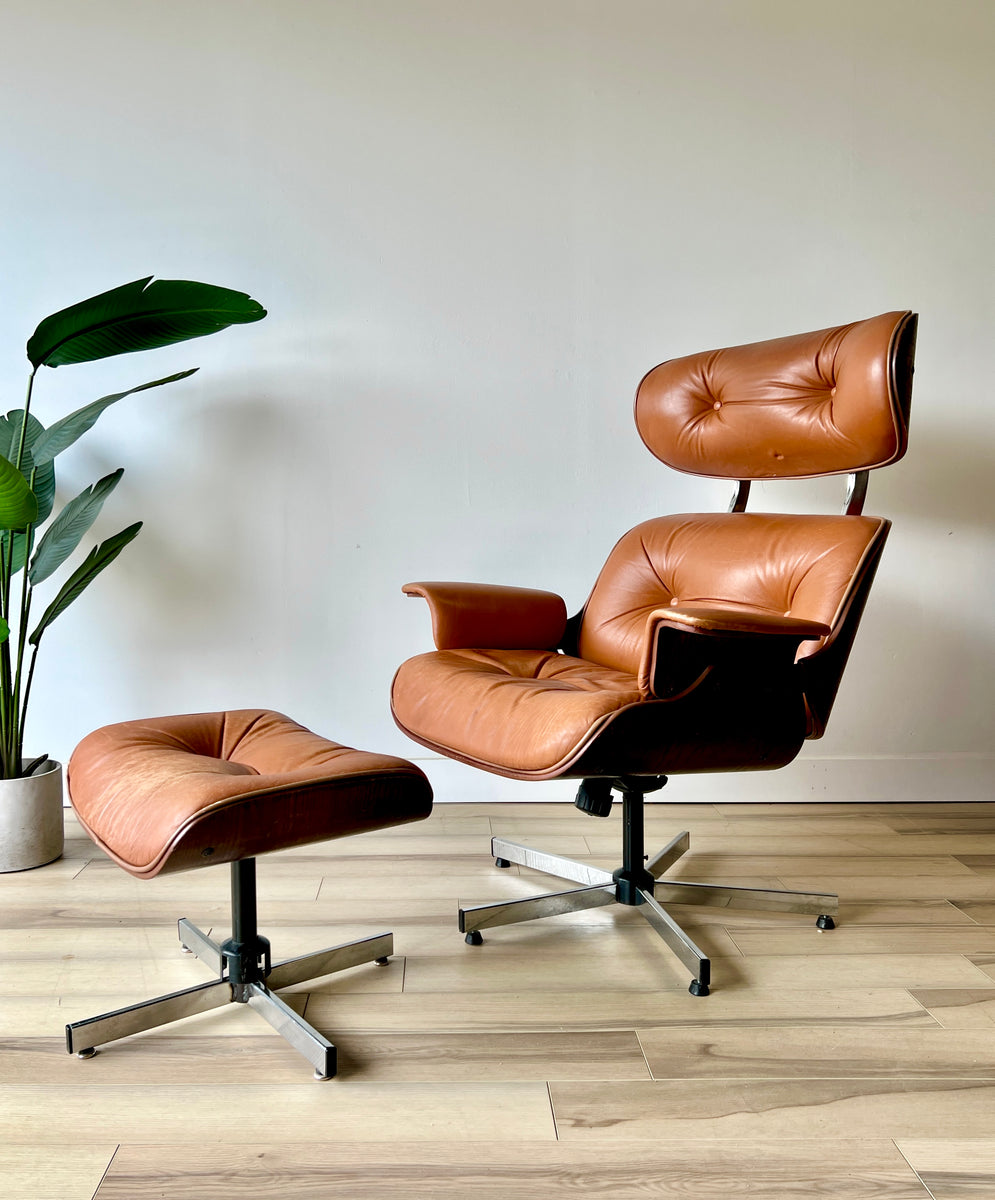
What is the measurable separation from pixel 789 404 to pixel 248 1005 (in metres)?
1.33

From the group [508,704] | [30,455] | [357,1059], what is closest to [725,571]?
[508,704]

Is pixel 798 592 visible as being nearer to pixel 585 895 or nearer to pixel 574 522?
pixel 585 895

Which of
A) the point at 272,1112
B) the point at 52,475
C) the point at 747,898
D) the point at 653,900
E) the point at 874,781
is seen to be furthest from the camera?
the point at 874,781

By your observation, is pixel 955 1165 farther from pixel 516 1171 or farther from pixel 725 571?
pixel 725 571

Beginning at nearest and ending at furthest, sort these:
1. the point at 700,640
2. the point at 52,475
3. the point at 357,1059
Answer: the point at 357,1059 < the point at 700,640 < the point at 52,475

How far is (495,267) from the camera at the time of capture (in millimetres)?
2400

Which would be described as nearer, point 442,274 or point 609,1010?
point 609,1010

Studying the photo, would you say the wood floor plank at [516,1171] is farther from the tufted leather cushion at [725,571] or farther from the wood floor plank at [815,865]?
the wood floor plank at [815,865]

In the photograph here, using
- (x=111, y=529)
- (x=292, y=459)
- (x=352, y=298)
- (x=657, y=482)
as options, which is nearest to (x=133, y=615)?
(x=111, y=529)

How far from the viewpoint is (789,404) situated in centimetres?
175

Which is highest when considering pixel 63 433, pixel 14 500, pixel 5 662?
pixel 63 433

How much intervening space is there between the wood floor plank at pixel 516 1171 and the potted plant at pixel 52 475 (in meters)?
1.06

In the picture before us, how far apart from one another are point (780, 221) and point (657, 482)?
28.0 inches

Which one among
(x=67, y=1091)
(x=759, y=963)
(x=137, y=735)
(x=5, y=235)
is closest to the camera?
(x=67, y=1091)
